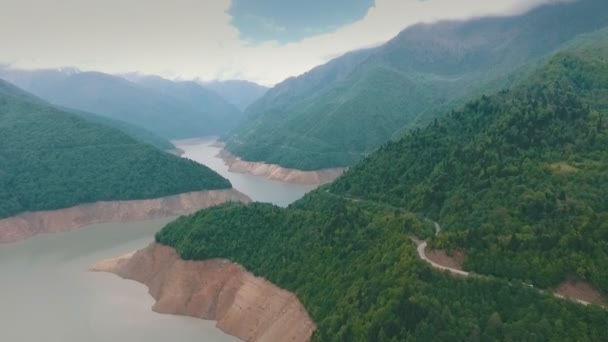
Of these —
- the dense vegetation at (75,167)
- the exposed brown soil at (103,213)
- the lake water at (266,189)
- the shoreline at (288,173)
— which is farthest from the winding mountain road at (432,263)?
the shoreline at (288,173)

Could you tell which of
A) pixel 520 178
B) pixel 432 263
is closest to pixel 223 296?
pixel 432 263

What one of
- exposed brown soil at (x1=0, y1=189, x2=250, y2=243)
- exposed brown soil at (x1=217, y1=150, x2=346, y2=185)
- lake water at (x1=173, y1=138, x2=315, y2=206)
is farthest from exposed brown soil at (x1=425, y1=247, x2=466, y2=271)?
exposed brown soil at (x1=217, y1=150, x2=346, y2=185)

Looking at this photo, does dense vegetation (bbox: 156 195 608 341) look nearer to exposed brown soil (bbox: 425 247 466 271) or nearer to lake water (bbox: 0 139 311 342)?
exposed brown soil (bbox: 425 247 466 271)

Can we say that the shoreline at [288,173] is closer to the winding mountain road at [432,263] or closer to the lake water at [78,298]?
the lake water at [78,298]

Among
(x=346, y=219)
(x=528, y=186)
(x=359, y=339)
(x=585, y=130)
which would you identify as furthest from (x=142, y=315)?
(x=585, y=130)

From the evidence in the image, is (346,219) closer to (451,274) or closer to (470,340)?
(451,274)

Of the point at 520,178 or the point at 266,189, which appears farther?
the point at 266,189

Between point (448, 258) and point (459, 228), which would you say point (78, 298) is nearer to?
point (448, 258)
